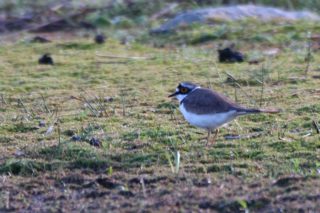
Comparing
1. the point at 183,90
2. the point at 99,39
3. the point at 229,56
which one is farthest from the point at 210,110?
the point at 99,39

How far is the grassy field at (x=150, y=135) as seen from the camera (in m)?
6.52

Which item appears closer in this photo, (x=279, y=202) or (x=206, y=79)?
(x=279, y=202)

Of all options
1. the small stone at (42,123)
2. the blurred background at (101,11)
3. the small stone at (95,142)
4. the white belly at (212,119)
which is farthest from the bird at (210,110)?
the blurred background at (101,11)

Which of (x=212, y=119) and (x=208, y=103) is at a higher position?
(x=208, y=103)

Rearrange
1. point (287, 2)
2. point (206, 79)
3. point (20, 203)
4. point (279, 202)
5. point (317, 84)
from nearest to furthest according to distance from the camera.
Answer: point (279, 202) → point (20, 203) → point (317, 84) → point (206, 79) → point (287, 2)

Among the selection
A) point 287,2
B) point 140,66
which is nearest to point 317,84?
point 140,66

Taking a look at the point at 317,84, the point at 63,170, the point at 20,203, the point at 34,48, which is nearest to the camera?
the point at 20,203

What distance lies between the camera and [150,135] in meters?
→ 8.35

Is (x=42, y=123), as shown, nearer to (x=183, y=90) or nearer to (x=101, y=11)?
(x=183, y=90)

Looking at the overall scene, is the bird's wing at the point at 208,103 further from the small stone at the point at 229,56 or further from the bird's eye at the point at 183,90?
the small stone at the point at 229,56

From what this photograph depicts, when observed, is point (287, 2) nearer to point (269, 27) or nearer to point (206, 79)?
point (269, 27)

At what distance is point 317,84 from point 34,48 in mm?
5398

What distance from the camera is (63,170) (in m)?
7.39

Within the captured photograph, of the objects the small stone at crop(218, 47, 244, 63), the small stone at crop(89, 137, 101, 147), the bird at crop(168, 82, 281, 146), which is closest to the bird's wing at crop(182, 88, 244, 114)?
the bird at crop(168, 82, 281, 146)
